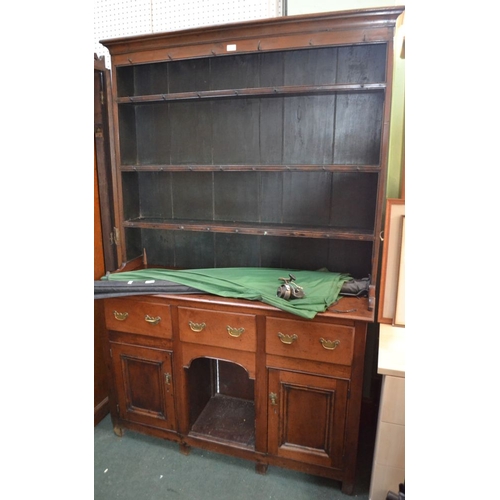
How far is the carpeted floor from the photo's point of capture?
185cm

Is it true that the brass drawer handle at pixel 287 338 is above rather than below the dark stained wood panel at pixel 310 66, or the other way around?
below

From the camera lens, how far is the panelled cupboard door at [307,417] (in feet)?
5.76

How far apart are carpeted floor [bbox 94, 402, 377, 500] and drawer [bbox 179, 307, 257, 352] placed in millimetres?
752

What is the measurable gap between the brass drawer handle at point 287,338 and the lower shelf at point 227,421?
27.6 inches

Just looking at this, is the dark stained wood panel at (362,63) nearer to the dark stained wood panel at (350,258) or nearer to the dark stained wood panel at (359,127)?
the dark stained wood panel at (359,127)


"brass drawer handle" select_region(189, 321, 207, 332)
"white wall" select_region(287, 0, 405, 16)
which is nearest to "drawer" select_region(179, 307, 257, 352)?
"brass drawer handle" select_region(189, 321, 207, 332)

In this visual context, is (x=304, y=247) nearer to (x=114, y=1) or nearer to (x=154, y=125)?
(x=154, y=125)

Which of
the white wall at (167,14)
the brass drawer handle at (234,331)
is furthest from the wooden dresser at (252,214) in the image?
the white wall at (167,14)

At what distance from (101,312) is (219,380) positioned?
95cm

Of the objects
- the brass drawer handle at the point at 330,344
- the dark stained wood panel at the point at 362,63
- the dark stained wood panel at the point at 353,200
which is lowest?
the brass drawer handle at the point at 330,344

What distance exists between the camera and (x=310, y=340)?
1711mm

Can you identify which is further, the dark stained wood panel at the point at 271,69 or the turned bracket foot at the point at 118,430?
the turned bracket foot at the point at 118,430

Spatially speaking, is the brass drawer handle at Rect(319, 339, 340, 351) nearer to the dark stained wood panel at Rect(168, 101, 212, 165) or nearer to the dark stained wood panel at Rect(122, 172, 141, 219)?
the dark stained wood panel at Rect(168, 101, 212, 165)
